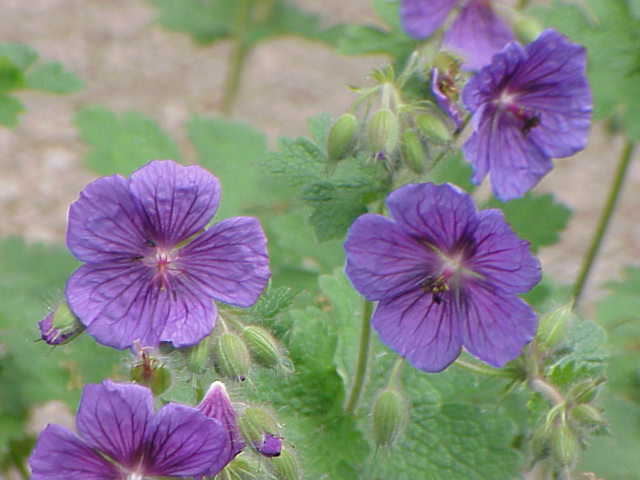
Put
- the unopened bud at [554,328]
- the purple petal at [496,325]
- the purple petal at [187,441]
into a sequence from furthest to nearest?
1. the unopened bud at [554,328]
2. the purple petal at [496,325]
3. the purple petal at [187,441]

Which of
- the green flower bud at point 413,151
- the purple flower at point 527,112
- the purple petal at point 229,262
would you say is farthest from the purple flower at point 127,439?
the purple flower at point 527,112

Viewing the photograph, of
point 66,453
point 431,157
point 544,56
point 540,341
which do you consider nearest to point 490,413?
point 540,341

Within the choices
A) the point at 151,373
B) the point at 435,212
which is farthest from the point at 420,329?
the point at 151,373

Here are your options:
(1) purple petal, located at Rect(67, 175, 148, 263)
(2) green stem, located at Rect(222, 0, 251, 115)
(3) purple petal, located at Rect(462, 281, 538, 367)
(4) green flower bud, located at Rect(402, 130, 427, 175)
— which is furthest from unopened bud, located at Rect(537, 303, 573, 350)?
(2) green stem, located at Rect(222, 0, 251, 115)

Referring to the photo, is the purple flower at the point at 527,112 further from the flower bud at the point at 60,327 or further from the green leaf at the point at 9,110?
the green leaf at the point at 9,110

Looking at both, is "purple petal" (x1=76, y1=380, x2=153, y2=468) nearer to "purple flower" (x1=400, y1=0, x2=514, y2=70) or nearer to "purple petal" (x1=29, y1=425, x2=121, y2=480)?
"purple petal" (x1=29, y1=425, x2=121, y2=480)

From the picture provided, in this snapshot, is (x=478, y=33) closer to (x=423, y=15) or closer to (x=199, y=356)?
(x=423, y=15)
